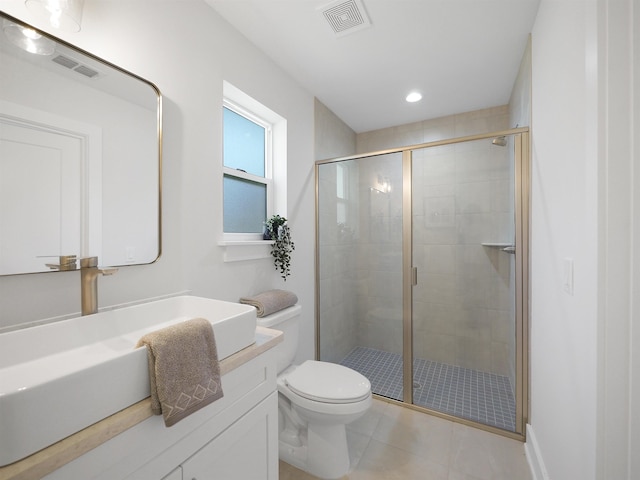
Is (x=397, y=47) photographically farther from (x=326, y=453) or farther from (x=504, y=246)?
(x=326, y=453)

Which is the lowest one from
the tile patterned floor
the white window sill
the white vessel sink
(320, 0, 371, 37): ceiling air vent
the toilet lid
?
the tile patterned floor

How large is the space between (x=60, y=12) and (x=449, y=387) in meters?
2.91

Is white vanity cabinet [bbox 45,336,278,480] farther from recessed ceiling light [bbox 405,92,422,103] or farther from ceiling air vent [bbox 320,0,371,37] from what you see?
recessed ceiling light [bbox 405,92,422,103]

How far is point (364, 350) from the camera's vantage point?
98.8 inches

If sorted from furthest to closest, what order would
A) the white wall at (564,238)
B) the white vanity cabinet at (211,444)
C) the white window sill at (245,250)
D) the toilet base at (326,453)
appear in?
the white window sill at (245,250) → the toilet base at (326,453) → the white wall at (564,238) → the white vanity cabinet at (211,444)

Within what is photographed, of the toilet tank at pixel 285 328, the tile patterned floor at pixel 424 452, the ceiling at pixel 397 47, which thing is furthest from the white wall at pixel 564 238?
the toilet tank at pixel 285 328

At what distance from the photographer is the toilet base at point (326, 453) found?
4.78ft

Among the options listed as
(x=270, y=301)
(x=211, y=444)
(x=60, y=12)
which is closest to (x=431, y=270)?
(x=270, y=301)

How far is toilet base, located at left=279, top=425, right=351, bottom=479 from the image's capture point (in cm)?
146

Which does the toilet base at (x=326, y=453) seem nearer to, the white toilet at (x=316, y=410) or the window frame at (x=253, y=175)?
the white toilet at (x=316, y=410)

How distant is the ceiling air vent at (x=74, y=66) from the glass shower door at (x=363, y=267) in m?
1.61

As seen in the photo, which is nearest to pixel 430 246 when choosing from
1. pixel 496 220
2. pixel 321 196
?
pixel 496 220

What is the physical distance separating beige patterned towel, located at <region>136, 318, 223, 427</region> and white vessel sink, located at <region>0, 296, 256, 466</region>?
1.5 inches

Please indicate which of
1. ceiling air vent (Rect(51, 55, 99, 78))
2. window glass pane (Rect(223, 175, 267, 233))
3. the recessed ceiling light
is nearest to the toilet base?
window glass pane (Rect(223, 175, 267, 233))
